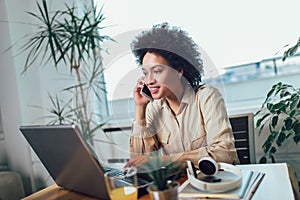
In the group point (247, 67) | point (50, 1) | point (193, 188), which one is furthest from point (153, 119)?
point (50, 1)

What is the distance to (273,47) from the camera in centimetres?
212

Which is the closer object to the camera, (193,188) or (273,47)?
(193,188)

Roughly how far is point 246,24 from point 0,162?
2163 mm

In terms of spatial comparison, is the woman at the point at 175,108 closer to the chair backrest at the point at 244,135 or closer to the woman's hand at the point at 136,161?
the woman's hand at the point at 136,161

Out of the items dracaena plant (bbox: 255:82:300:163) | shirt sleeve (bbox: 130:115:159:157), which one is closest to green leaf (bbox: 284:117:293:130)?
dracaena plant (bbox: 255:82:300:163)

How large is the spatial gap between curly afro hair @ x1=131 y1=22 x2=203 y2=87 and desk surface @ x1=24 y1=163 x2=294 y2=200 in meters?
0.42

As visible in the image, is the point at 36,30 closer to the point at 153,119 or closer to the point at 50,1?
the point at 50,1

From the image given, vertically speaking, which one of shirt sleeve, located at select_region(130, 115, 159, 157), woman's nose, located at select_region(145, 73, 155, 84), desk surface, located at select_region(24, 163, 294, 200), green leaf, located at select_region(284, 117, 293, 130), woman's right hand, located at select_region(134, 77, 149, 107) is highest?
woman's nose, located at select_region(145, 73, 155, 84)

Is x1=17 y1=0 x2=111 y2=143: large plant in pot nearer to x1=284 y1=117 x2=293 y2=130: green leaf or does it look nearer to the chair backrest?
the chair backrest

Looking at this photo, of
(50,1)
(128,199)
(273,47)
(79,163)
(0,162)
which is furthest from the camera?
(0,162)

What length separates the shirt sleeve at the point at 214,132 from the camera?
1235 mm

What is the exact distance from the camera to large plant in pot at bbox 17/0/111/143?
2119 mm

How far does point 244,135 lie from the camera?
1.64 meters

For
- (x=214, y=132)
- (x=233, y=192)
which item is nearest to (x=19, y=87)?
(x=214, y=132)
